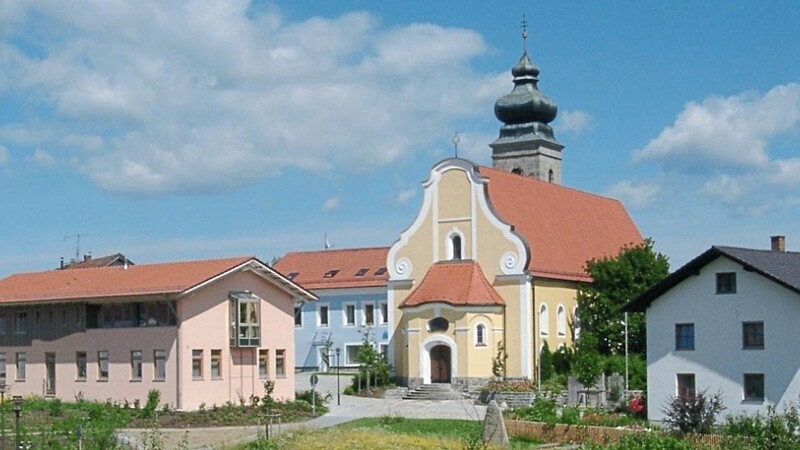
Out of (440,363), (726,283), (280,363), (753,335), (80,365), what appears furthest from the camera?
(440,363)

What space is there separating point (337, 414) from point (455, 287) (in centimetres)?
1216

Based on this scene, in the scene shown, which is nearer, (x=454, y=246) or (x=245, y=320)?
(x=245, y=320)

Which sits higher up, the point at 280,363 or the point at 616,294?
the point at 616,294

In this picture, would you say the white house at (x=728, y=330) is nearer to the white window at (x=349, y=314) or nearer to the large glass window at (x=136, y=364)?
the large glass window at (x=136, y=364)

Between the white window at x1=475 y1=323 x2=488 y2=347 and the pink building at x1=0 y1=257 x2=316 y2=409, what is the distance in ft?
28.7

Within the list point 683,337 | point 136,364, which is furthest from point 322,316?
point 683,337

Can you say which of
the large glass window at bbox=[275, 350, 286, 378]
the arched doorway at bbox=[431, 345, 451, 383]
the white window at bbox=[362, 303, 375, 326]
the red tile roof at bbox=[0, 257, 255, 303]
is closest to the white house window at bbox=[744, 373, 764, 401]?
the large glass window at bbox=[275, 350, 286, 378]

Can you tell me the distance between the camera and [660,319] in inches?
1694

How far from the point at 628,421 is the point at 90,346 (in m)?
19.9

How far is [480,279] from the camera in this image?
5684 centimetres

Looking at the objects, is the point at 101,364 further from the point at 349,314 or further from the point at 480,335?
the point at 349,314

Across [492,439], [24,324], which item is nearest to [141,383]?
[24,324]

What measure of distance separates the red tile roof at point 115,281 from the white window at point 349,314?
63.0 ft

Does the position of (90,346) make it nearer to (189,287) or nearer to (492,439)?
(189,287)
